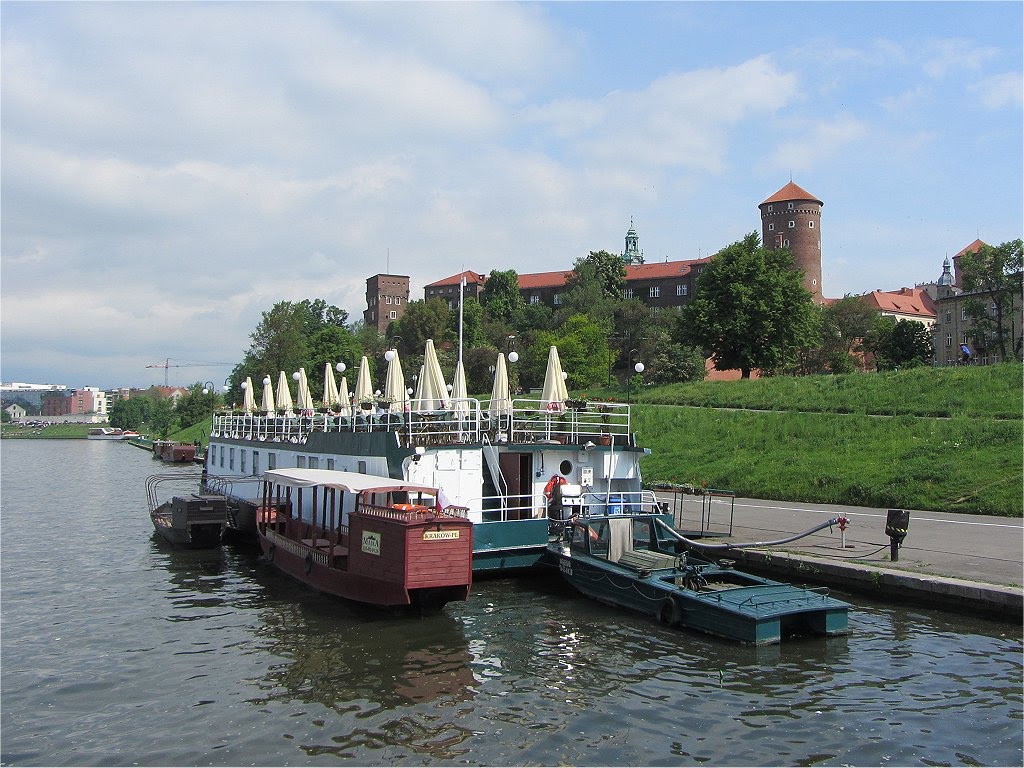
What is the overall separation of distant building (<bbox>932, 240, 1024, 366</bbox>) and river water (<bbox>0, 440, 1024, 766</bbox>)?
70871mm

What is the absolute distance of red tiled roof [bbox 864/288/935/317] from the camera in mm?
143125

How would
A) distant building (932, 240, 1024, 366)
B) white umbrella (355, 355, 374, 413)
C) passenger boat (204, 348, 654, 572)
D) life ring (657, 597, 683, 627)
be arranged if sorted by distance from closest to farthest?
1. life ring (657, 597, 683, 627)
2. passenger boat (204, 348, 654, 572)
3. white umbrella (355, 355, 374, 413)
4. distant building (932, 240, 1024, 366)

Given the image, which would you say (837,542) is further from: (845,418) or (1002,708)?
(845,418)

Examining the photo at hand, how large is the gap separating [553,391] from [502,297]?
116m

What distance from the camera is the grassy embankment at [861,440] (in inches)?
1201

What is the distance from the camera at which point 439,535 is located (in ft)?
54.5

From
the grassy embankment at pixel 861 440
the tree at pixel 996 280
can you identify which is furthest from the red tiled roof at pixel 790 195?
the grassy embankment at pixel 861 440

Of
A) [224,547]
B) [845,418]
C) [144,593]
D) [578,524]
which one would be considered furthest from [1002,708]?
[845,418]

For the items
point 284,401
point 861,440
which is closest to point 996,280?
point 861,440

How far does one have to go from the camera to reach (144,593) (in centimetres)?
2177

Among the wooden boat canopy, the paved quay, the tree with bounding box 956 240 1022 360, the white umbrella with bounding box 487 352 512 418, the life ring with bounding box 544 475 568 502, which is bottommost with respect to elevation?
the paved quay

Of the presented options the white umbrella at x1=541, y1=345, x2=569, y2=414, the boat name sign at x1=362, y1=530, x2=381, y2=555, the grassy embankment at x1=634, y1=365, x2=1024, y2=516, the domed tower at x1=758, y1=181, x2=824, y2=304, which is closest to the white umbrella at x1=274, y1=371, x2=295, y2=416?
the grassy embankment at x1=634, y1=365, x2=1024, y2=516

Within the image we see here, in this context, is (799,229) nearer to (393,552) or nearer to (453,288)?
(453,288)

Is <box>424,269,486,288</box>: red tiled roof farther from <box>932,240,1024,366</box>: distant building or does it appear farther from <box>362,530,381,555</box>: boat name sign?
<box>362,530,381,555</box>: boat name sign
